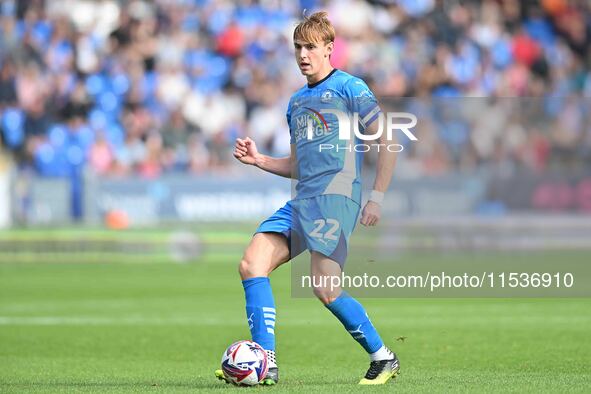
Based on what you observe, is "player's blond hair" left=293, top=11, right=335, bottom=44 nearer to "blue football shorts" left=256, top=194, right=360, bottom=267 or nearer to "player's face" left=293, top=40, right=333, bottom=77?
"player's face" left=293, top=40, right=333, bottom=77

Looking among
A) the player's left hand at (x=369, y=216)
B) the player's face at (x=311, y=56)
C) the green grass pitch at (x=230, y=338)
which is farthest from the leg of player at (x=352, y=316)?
the player's face at (x=311, y=56)

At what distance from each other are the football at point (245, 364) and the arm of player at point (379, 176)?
1110 mm

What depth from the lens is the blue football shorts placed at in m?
8.88

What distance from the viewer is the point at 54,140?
87.0 ft

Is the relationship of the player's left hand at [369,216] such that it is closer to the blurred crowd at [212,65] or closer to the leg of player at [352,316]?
the leg of player at [352,316]

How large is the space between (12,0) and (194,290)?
12912mm

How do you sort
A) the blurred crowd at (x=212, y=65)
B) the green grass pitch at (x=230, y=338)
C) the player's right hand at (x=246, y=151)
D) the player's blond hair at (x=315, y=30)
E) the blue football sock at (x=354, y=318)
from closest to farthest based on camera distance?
the player's blond hair at (x=315, y=30) < the blue football sock at (x=354, y=318) < the player's right hand at (x=246, y=151) < the green grass pitch at (x=230, y=338) < the blurred crowd at (x=212, y=65)

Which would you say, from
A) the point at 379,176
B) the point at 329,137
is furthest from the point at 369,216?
the point at 329,137

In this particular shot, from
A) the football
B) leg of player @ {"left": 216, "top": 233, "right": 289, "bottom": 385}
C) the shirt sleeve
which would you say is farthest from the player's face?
the football

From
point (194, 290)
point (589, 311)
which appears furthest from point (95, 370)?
point (194, 290)

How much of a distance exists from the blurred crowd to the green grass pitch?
197 inches

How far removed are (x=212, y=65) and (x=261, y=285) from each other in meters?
21.0

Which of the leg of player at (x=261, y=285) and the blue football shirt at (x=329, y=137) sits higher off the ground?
the blue football shirt at (x=329, y=137)

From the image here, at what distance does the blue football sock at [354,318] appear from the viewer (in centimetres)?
895
